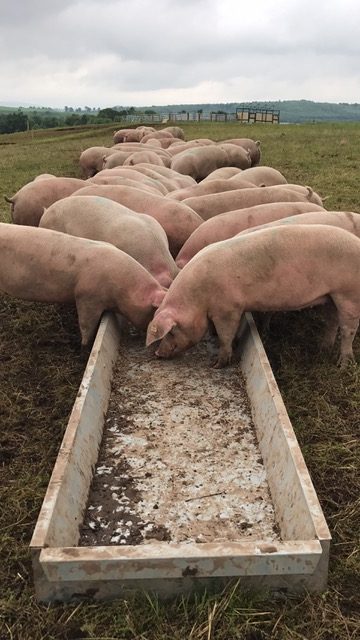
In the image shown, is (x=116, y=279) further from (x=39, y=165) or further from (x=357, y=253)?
(x=39, y=165)

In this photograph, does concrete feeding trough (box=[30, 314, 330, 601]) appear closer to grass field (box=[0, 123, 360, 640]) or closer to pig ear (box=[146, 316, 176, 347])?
grass field (box=[0, 123, 360, 640])

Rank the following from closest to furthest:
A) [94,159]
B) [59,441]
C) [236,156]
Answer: [59,441], [94,159], [236,156]

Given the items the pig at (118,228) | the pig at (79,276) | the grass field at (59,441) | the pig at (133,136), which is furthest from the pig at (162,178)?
the pig at (133,136)

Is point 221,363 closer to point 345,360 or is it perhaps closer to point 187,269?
point 187,269

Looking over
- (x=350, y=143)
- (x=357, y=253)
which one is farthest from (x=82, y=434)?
(x=350, y=143)

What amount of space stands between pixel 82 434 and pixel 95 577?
123 cm

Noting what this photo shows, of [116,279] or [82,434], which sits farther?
[116,279]

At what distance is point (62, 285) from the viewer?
5.77m

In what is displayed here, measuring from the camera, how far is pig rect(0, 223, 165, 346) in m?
5.57

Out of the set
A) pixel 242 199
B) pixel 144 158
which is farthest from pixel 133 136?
pixel 242 199

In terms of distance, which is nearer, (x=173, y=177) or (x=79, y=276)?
(x=79, y=276)

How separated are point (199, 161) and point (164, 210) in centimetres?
820

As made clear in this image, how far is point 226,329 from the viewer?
5.28 metres

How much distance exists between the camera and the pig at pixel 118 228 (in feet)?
21.0
